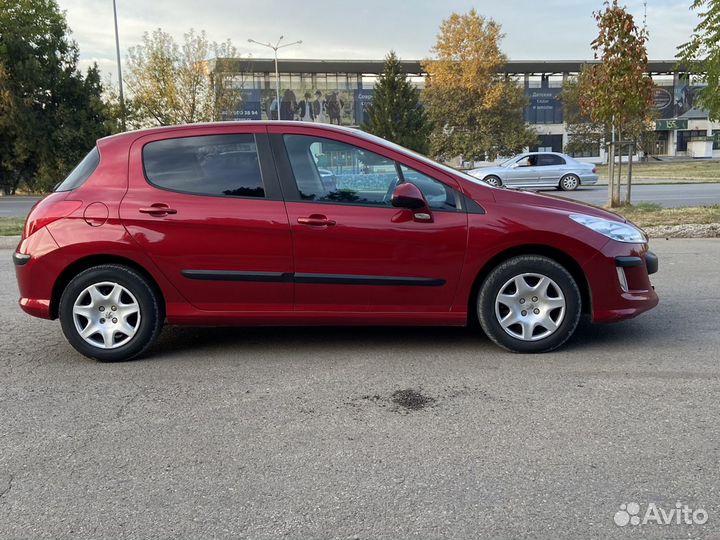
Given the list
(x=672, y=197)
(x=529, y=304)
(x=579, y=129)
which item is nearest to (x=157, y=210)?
(x=529, y=304)

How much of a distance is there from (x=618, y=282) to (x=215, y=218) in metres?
2.96

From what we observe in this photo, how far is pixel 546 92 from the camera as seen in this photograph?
7388 centimetres

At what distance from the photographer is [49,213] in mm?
4543

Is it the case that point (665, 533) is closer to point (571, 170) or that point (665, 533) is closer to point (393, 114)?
point (571, 170)

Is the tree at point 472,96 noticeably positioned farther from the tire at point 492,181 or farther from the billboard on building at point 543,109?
the billboard on building at point 543,109

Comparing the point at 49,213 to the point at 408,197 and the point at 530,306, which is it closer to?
the point at 408,197

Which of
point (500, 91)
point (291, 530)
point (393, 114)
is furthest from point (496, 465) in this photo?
point (500, 91)

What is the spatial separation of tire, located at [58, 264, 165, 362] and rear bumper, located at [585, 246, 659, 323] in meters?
3.23

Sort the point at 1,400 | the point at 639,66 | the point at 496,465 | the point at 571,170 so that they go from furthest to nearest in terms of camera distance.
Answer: the point at 571,170, the point at 639,66, the point at 1,400, the point at 496,465

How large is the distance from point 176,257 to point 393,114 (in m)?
28.6

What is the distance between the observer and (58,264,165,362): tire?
4.51m

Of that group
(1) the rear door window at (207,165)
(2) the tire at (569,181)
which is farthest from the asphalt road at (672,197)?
(1) the rear door window at (207,165)

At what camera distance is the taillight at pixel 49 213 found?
14.8 feet

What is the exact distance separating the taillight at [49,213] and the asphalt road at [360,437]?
1023 millimetres
